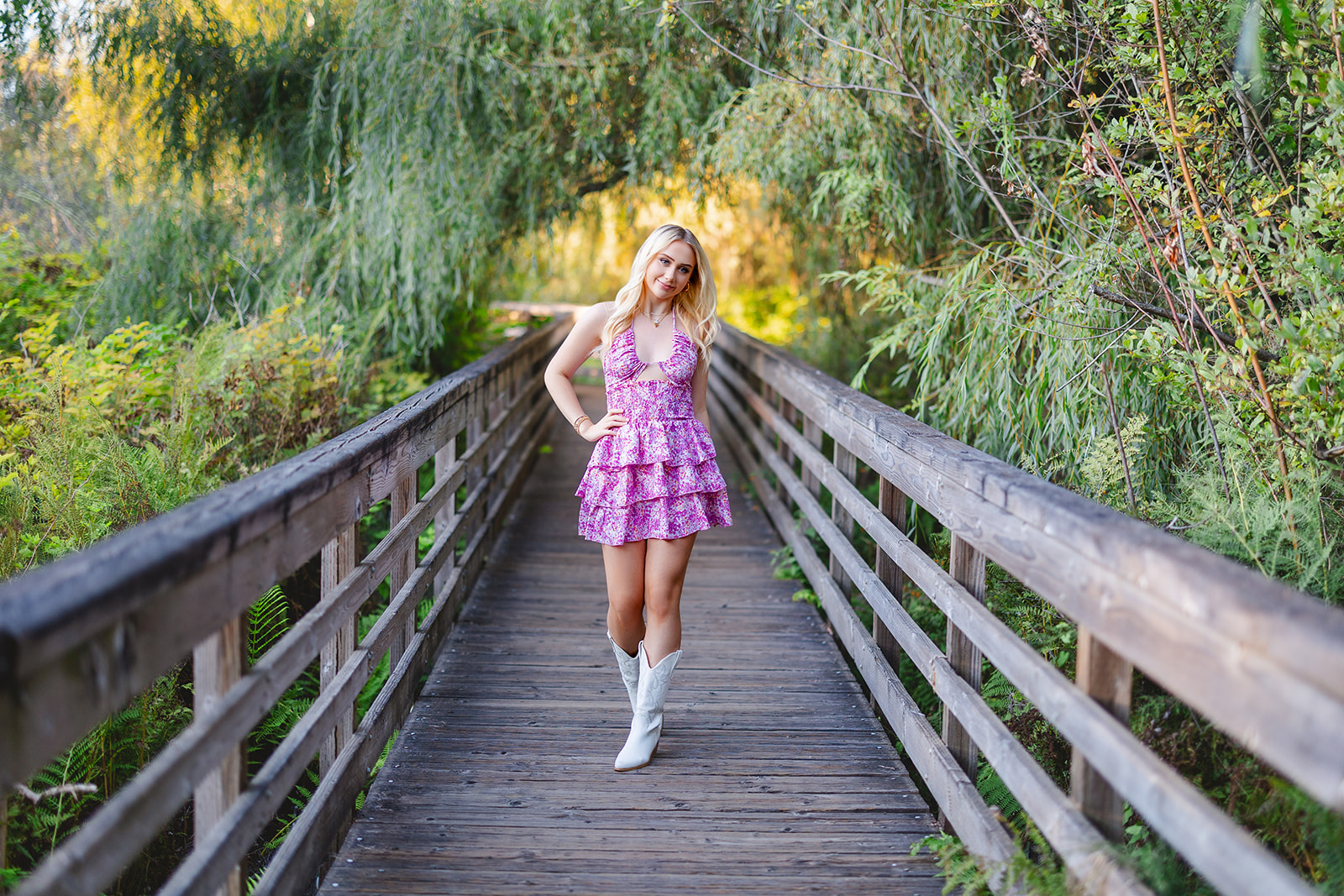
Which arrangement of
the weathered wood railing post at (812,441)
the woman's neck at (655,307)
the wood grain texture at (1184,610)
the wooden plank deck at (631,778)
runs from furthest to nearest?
the weathered wood railing post at (812,441) → the woman's neck at (655,307) → the wooden plank deck at (631,778) → the wood grain texture at (1184,610)

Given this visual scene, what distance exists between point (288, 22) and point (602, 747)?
20.4ft

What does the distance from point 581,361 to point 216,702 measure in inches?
66.8

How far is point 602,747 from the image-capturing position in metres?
3.35

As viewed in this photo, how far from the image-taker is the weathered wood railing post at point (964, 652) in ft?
8.75

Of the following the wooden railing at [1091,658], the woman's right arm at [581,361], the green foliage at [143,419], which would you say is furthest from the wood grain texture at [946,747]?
the green foliage at [143,419]

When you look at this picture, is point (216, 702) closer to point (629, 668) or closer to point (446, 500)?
point (629, 668)

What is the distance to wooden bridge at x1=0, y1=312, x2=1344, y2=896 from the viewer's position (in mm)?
1429

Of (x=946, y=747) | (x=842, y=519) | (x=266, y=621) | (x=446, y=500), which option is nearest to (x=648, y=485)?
(x=946, y=747)

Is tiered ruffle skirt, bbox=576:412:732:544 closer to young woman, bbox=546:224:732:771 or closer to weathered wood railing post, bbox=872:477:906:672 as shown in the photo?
young woman, bbox=546:224:732:771

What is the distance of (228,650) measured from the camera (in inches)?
77.0

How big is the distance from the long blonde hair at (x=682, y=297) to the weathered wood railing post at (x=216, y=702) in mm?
1575

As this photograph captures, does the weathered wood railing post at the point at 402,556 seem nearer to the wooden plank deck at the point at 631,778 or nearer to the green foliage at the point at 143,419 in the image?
the wooden plank deck at the point at 631,778

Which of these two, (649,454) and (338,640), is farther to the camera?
(649,454)

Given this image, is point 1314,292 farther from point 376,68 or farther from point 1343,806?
point 376,68
